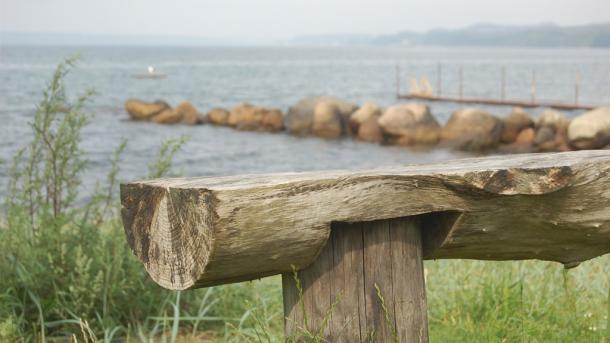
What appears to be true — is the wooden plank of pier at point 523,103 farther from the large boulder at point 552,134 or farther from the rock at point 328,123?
the rock at point 328,123

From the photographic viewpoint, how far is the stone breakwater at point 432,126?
2036 centimetres

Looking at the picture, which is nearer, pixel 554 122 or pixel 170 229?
pixel 170 229

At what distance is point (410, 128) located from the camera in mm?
22578

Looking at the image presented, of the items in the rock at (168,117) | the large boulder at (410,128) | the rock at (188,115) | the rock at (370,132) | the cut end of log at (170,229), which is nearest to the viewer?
the cut end of log at (170,229)

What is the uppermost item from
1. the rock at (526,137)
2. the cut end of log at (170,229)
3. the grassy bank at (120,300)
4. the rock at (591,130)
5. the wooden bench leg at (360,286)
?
the cut end of log at (170,229)

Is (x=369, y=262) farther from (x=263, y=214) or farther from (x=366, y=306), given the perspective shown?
(x=263, y=214)

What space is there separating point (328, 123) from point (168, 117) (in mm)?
6903

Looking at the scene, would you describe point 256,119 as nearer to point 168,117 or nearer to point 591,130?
point 168,117

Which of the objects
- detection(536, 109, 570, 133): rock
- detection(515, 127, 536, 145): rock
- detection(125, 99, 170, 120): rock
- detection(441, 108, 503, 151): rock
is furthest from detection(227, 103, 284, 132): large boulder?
detection(536, 109, 570, 133): rock

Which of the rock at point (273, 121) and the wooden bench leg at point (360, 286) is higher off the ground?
the wooden bench leg at point (360, 286)

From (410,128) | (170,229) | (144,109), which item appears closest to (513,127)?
(410,128)

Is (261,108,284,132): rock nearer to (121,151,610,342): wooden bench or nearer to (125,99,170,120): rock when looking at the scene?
(125,99,170,120): rock

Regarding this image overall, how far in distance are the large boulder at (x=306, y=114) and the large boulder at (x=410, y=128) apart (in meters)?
2.36

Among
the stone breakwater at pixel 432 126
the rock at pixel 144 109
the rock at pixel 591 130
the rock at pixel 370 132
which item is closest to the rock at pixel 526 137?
the stone breakwater at pixel 432 126
